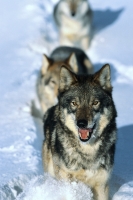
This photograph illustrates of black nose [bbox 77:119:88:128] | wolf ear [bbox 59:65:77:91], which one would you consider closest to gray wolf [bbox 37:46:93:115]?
wolf ear [bbox 59:65:77:91]

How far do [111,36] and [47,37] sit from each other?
5.70ft

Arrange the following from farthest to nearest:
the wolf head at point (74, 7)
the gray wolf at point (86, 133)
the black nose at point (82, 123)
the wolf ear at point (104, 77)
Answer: the wolf head at point (74, 7) < the wolf ear at point (104, 77) < the gray wolf at point (86, 133) < the black nose at point (82, 123)

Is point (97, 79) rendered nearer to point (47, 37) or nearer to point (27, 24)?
point (47, 37)

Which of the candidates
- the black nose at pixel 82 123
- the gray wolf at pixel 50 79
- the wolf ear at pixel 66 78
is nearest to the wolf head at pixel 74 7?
the gray wolf at pixel 50 79

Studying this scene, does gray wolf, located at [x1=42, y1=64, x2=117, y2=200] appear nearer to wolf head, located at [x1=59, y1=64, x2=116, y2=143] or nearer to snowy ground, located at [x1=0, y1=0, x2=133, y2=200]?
wolf head, located at [x1=59, y1=64, x2=116, y2=143]

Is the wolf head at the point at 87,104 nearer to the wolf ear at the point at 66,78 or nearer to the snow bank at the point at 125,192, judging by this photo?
the wolf ear at the point at 66,78

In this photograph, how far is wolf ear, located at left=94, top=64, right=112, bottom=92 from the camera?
17.2 feet

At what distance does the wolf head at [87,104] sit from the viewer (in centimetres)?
494

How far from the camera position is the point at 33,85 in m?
10.2

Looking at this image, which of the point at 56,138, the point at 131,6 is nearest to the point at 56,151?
the point at 56,138

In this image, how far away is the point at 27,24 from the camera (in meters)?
14.5

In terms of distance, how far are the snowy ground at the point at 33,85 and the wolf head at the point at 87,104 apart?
2.15 feet

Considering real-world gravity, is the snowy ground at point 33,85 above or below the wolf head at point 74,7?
below

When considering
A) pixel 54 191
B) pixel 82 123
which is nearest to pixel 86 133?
pixel 82 123
